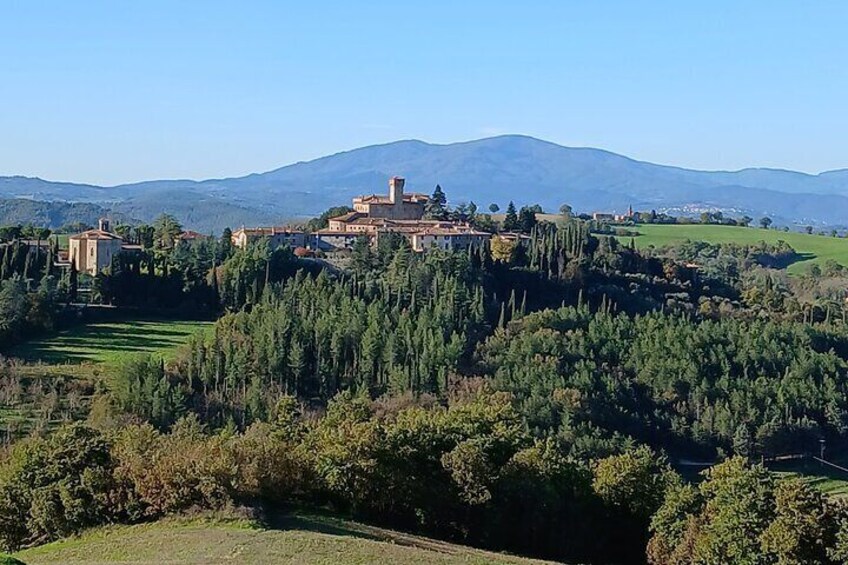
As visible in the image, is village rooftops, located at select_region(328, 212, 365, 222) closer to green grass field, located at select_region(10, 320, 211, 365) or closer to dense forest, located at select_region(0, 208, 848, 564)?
dense forest, located at select_region(0, 208, 848, 564)

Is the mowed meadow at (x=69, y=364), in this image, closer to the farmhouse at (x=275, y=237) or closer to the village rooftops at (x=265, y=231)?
the farmhouse at (x=275, y=237)

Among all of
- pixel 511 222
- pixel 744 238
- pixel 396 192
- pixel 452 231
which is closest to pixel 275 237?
pixel 452 231

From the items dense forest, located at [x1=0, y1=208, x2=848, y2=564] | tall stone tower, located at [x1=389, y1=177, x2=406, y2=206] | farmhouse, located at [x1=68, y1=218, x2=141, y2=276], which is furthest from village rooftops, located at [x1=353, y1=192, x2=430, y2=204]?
farmhouse, located at [x1=68, y1=218, x2=141, y2=276]

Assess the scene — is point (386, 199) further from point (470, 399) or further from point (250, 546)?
point (250, 546)

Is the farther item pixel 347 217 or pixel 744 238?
pixel 744 238

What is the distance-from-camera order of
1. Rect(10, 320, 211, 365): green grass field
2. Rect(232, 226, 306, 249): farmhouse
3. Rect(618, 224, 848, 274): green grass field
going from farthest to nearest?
1. Rect(618, 224, 848, 274): green grass field
2. Rect(232, 226, 306, 249): farmhouse
3. Rect(10, 320, 211, 365): green grass field

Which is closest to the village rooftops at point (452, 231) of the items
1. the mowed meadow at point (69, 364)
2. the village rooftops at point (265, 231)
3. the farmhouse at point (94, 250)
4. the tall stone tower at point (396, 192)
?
the village rooftops at point (265, 231)

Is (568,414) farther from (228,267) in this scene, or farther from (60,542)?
(60,542)
